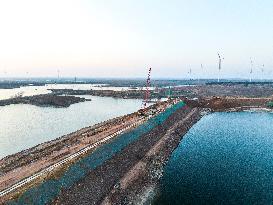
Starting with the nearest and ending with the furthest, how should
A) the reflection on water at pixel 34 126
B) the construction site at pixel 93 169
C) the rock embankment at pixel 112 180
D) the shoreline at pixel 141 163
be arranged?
the construction site at pixel 93 169
the rock embankment at pixel 112 180
the shoreline at pixel 141 163
the reflection on water at pixel 34 126

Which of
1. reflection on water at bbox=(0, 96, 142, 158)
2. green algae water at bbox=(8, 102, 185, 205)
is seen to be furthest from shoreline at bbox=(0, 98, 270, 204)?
reflection on water at bbox=(0, 96, 142, 158)

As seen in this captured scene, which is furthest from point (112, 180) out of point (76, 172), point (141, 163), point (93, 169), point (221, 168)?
point (221, 168)

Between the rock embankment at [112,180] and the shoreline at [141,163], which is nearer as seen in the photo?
the rock embankment at [112,180]

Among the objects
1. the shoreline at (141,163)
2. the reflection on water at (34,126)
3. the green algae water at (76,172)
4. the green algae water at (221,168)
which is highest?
the green algae water at (76,172)

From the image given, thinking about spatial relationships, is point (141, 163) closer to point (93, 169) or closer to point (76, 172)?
point (93, 169)

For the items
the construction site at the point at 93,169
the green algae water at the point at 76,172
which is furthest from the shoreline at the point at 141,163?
the green algae water at the point at 76,172

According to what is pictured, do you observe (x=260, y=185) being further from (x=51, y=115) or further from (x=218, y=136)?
(x=51, y=115)

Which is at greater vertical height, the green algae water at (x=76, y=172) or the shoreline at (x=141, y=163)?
the green algae water at (x=76, y=172)

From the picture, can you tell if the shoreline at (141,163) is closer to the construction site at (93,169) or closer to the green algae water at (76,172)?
the construction site at (93,169)
